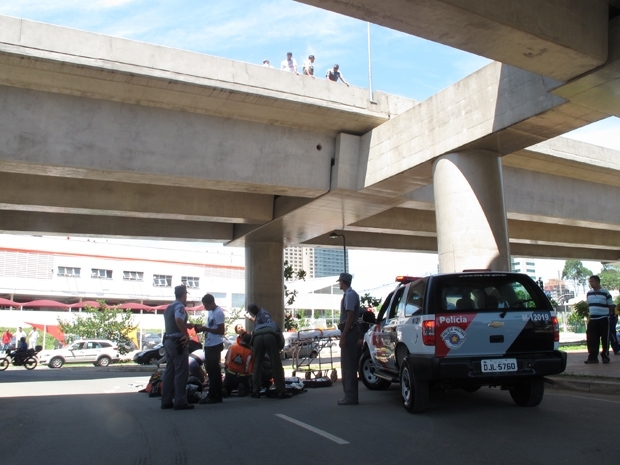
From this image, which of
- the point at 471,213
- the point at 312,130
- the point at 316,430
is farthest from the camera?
the point at 312,130

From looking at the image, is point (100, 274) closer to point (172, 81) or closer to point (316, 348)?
point (172, 81)

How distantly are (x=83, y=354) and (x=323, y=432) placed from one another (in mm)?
27286

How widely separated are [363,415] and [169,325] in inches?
139

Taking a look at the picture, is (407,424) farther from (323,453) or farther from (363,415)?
(323,453)

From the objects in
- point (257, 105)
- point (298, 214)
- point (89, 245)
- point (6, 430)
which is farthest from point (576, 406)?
point (89, 245)

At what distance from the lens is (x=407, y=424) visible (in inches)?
282

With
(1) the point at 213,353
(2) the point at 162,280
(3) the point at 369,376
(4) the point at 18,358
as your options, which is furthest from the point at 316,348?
(2) the point at 162,280

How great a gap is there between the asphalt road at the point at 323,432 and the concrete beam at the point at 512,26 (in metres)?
5.33

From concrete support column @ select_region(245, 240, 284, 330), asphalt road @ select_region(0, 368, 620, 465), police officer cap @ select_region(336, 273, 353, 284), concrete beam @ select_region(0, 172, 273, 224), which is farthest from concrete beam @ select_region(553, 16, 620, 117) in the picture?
concrete support column @ select_region(245, 240, 284, 330)

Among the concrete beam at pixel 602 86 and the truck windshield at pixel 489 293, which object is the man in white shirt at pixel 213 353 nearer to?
the truck windshield at pixel 489 293

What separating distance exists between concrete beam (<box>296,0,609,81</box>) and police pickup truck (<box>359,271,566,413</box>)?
11.7 ft

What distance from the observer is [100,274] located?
2527 inches

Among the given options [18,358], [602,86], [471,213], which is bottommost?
[18,358]

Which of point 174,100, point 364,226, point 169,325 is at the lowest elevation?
point 169,325
